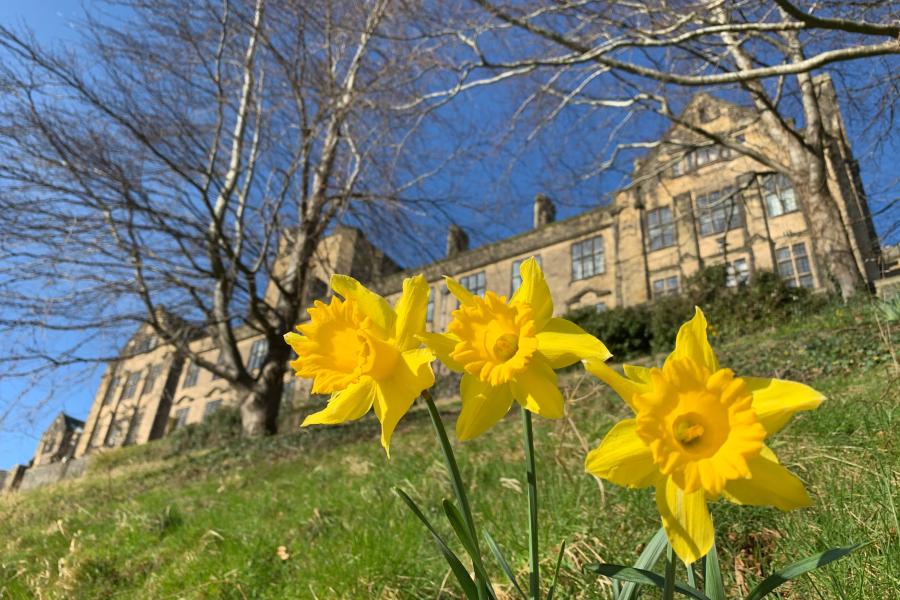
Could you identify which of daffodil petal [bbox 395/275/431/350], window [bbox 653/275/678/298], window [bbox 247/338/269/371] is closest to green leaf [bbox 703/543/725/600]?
daffodil petal [bbox 395/275/431/350]

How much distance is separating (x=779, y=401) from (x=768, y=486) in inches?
4.0

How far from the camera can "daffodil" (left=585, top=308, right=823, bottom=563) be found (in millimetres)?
558

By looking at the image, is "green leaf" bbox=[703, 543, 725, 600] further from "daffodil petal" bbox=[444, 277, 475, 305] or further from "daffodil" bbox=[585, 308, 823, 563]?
"daffodil petal" bbox=[444, 277, 475, 305]

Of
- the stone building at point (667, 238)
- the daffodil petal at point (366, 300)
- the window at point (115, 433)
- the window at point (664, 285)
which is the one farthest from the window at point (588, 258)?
the window at point (115, 433)

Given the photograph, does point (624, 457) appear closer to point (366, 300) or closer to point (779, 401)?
point (779, 401)

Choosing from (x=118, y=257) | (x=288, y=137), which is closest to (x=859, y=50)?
(x=288, y=137)

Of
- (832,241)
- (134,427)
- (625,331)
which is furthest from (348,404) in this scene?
(134,427)

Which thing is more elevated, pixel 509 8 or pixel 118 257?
pixel 509 8

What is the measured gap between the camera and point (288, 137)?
25.7 feet

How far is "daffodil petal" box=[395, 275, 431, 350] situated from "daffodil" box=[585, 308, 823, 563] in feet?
0.87

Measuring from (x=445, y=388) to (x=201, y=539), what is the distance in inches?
554

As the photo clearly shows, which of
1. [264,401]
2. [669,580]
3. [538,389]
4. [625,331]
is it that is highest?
[625,331]

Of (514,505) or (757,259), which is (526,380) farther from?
(757,259)

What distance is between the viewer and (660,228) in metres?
18.8
